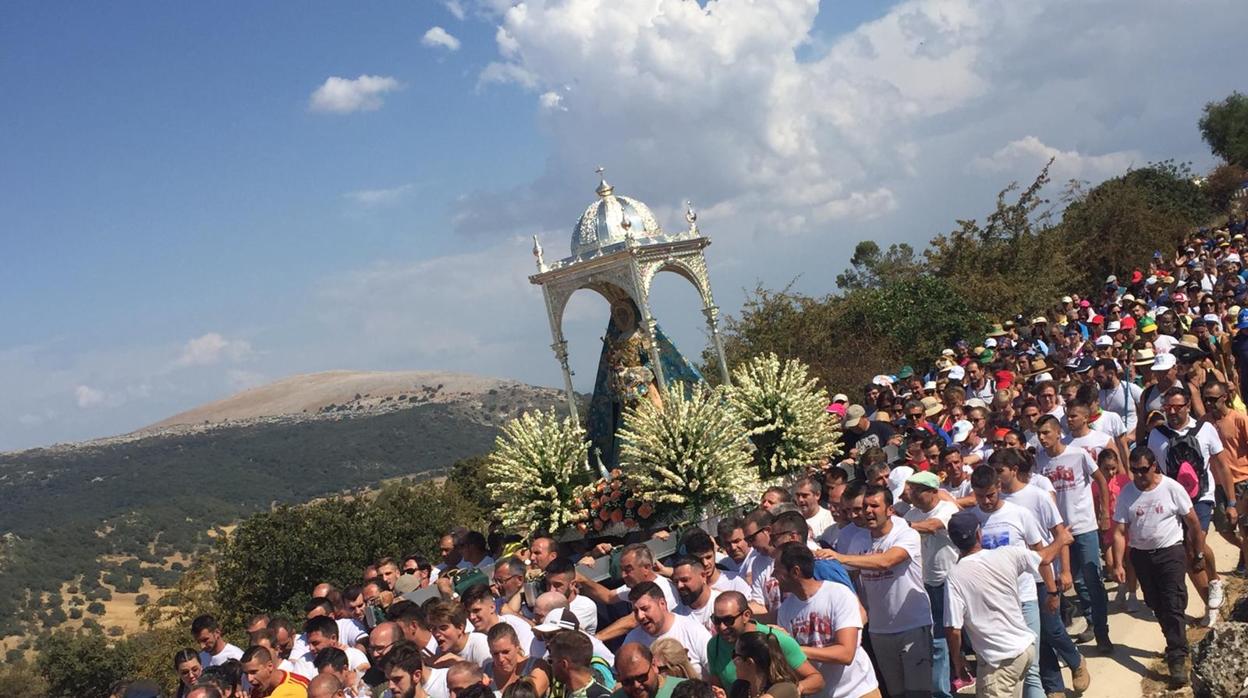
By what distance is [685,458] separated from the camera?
991 cm

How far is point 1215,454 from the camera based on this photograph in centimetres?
905

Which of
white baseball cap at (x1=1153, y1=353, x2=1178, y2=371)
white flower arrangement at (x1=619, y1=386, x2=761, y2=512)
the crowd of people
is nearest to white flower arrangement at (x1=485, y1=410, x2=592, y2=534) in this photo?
the crowd of people

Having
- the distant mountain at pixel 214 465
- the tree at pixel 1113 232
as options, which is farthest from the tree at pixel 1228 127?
the distant mountain at pixel 214 465

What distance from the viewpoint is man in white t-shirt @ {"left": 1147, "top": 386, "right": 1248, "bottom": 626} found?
8609 mm

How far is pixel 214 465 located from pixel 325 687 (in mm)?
117353

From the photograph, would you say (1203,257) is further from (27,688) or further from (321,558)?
(27,688)

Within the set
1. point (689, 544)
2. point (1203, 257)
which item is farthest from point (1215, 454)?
point (1203, 257)

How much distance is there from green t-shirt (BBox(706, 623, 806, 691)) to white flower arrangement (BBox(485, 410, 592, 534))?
15.8ft

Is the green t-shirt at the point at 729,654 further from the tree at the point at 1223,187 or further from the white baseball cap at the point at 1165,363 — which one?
the tree at the point at 1223,187

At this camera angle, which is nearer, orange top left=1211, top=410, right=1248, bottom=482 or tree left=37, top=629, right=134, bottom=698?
orange top left=1211, top=410, right=1248, bottom=482

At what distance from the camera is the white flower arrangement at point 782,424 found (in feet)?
36.5

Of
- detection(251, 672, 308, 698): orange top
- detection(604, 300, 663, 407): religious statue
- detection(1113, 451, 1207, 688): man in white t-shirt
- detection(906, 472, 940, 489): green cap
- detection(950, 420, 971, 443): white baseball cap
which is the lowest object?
detection(1113, 451, 1207, 688): man in white t-shirt

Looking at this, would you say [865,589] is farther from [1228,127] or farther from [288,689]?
[1228,127]

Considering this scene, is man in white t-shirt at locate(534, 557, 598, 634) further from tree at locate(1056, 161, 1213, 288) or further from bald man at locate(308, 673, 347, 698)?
tree at locate(1056, 161, 1213, 288)
